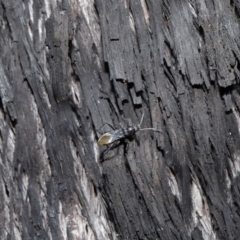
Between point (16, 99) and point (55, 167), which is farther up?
point (16, 99)

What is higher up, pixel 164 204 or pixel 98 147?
pixel 98 147

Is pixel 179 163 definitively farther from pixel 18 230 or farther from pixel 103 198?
pixel 18 230

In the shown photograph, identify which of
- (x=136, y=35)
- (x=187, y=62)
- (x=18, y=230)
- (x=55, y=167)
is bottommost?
(x=18, y=230)

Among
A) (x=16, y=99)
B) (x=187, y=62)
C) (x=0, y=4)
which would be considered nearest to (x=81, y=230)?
(x=16, y=99)

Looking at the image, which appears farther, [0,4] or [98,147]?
[0,4]

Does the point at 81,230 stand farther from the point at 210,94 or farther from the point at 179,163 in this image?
the point at 210,94

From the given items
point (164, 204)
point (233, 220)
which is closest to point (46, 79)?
point (164, 204)
